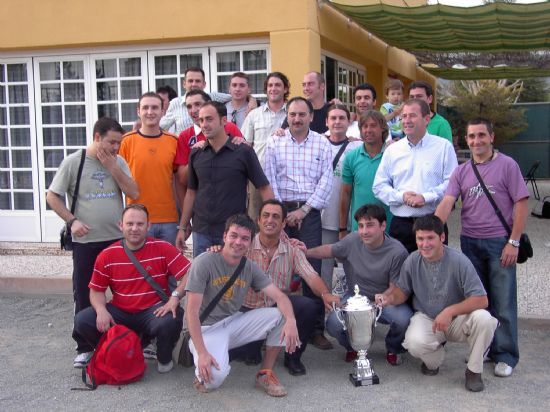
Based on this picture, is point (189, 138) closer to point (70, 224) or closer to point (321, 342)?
point (70, 224)

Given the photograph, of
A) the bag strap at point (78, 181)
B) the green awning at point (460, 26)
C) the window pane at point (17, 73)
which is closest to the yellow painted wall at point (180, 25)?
the window pane at point (17, 73)

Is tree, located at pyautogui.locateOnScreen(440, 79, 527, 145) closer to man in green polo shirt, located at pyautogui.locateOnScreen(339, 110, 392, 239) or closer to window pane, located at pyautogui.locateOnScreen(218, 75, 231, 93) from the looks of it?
window pane, located at pyautogui.locateOnScreen(218, 75, 231, 93)

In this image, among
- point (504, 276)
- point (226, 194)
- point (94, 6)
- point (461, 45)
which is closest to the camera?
point (504, 276)

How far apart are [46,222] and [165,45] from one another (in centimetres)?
306

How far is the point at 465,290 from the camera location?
4250mm

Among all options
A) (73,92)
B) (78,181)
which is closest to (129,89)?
(73,92)

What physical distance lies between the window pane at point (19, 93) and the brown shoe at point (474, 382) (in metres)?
7.26

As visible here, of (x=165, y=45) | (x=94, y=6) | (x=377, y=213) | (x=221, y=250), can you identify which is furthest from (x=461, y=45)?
(x=221, y=250)

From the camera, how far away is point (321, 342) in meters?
5.05

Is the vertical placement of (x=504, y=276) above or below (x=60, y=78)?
below

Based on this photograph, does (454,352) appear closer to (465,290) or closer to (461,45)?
(465,290)

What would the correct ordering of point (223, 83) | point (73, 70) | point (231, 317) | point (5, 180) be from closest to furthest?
point (231, 317) < point (223, 83) < point (73, 70) < point (5, 180)

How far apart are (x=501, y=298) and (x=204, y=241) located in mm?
2244

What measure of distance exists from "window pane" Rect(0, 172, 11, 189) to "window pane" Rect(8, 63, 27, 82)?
1.35 metres
